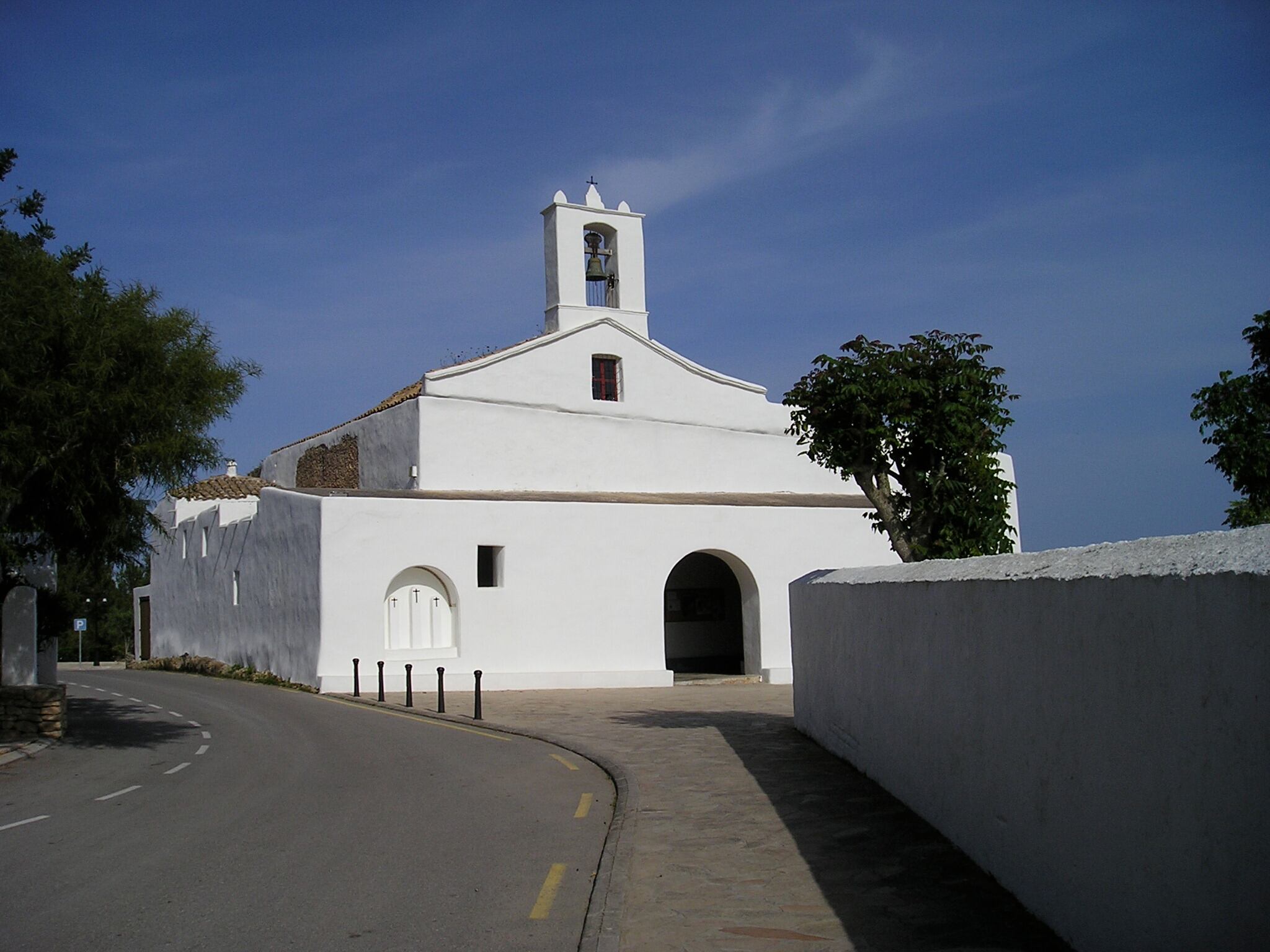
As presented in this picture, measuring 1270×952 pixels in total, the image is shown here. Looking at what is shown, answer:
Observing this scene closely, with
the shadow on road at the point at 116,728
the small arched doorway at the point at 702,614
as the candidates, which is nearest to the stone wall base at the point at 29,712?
the shadow on road at the point at 116,728

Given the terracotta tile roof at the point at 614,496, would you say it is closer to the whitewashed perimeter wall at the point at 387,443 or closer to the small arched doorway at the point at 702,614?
the whitewashed perimeter wall at the point at 387,443

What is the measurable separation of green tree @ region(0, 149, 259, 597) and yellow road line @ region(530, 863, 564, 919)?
31.2ft

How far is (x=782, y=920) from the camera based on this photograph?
695 cm

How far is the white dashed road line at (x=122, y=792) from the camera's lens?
12141 millimetres

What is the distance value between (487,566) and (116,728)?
33.0ft

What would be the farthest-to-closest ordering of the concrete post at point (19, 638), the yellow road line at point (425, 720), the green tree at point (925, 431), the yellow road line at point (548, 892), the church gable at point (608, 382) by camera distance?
the church gable at point (608, 382), the concrete post at point (19, 638), the yellow road line at point (425, 720), the green tree at point (925, 431), the yellow road line at point (548, 892)

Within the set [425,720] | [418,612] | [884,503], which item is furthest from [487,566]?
[884,503]

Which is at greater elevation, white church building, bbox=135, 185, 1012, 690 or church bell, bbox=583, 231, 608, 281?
church bell, bbox=583, 231, 608, 281

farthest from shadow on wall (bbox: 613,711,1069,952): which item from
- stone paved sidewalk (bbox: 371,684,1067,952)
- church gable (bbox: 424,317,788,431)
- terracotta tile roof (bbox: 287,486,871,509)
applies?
church gable (bbox: 424,317,788,431)

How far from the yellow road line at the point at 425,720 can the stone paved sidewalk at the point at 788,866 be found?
2.44 m

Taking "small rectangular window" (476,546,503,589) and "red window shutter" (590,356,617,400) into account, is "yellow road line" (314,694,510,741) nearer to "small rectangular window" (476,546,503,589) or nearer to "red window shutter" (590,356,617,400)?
"small rectangular window" (476,546,503,589)

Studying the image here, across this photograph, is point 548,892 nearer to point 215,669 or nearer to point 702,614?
point 215,669

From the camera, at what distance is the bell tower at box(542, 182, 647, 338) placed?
31.5 meters

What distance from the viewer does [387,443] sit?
3108 centimetres
